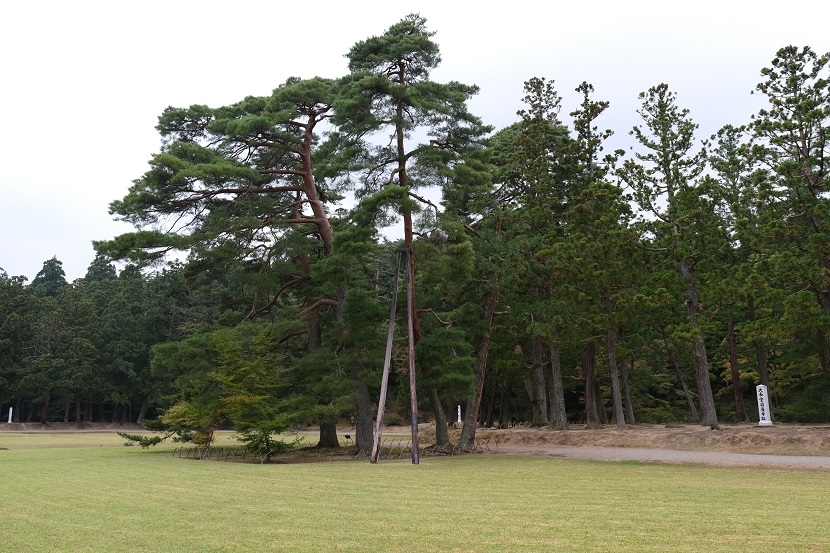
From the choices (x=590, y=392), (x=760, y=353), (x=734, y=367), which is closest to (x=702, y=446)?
(x=590, y=392)

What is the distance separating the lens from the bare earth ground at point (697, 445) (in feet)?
57.4

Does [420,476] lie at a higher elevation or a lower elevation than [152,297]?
lower

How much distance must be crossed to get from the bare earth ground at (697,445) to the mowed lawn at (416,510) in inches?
113

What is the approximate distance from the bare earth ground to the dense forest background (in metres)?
2.26

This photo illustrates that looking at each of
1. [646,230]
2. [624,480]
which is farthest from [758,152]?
[624,480]

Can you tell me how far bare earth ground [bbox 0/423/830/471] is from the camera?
57.4 ft

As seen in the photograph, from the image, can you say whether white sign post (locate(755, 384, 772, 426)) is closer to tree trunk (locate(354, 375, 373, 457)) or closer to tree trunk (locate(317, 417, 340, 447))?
tree trunk (locate(354, 375, 373, 457))

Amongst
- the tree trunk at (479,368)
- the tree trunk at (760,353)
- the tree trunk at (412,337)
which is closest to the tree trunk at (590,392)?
the tree trunk at (479,368)

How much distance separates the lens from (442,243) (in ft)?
69.3

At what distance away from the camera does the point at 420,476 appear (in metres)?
14.6

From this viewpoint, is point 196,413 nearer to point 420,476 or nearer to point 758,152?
point 420,476

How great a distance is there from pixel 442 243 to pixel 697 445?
1072 cm

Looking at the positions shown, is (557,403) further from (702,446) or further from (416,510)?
(416,510)

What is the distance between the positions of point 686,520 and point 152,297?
2530 inches
